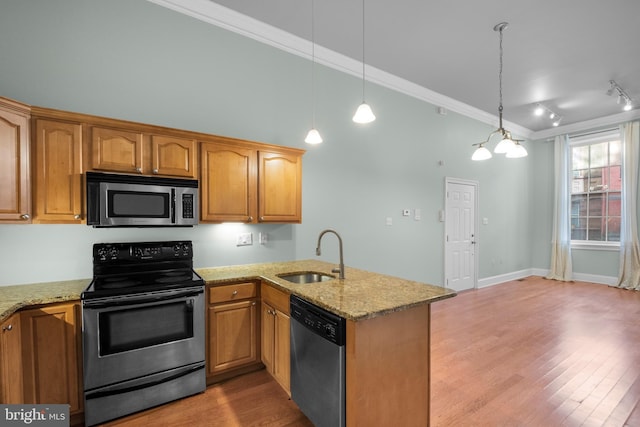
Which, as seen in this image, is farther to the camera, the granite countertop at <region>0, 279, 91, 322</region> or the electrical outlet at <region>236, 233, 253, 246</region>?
the electrical outlet at <region>236, 233, 253, 246</region>

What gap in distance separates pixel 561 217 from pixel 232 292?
722 cm

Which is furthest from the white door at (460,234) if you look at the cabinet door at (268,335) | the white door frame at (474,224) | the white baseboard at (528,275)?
the cabinet door at (268,335)

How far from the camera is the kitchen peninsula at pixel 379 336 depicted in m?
1.59

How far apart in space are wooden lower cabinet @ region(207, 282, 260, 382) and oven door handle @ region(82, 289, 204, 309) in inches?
8.2

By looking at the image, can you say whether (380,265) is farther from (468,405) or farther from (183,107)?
(183,107)

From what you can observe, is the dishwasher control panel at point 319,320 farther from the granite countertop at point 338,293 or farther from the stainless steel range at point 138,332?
the stainless steel range at point 138,332

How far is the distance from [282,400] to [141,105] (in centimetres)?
277

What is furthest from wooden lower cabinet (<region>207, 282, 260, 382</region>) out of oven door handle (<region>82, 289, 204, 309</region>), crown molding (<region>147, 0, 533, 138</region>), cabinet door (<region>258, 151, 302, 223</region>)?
crown molding (<region>147, 0, 533, 138</region>)

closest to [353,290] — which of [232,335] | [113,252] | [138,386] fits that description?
[232,335]

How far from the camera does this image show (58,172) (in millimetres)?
2061

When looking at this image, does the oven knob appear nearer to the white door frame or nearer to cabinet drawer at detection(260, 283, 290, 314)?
cabinet drawer at detection(260, 283, 290, 314)

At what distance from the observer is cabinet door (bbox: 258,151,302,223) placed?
2.88 m

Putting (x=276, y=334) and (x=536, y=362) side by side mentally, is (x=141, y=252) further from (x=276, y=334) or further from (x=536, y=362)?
(x=536, y=362)

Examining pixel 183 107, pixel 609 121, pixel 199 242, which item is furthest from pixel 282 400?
pixel 609 121
